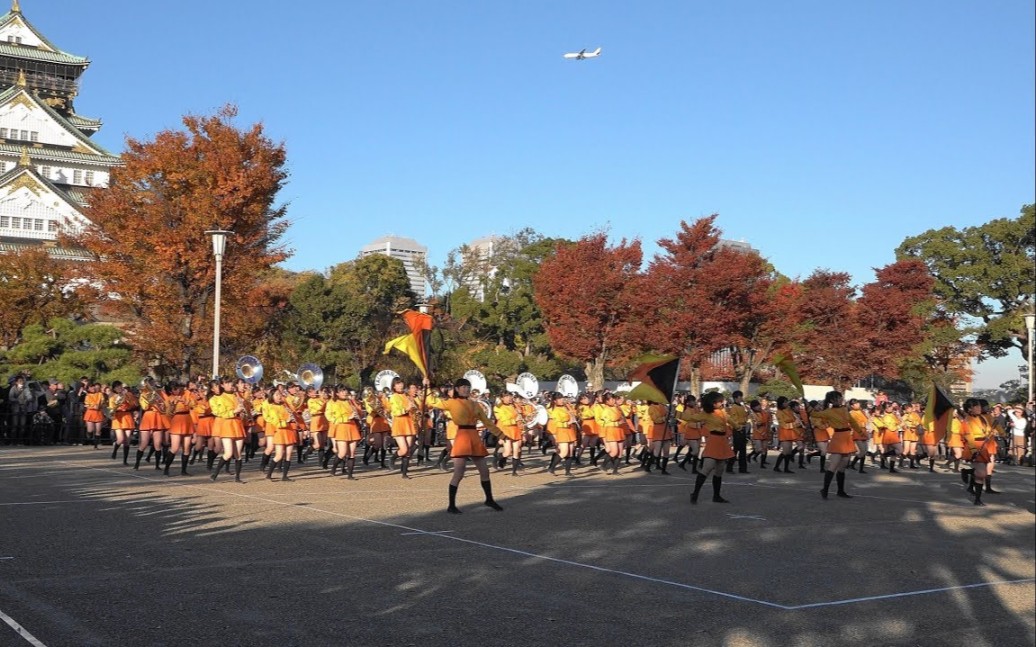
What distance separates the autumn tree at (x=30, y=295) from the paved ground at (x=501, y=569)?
23781 millimetres

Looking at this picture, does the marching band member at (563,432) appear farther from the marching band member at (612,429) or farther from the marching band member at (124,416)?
the marching band member at (124,416)

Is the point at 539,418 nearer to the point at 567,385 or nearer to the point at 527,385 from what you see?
the point at 527,385

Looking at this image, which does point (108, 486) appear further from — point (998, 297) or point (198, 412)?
point (998, 297)

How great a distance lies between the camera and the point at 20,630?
645 cm

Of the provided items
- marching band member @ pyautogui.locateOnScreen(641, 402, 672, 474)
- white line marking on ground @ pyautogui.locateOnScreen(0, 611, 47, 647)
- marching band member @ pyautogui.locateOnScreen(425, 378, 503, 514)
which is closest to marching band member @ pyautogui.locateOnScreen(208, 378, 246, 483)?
marching band member @ pyautogui.locateOnScreen(425, 378, 503, 514)

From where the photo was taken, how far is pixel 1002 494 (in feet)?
58.0

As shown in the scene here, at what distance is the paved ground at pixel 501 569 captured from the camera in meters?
6.81

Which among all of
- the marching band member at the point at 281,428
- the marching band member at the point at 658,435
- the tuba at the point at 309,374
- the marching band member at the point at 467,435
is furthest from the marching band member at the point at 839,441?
the tuba at the point at 309,374

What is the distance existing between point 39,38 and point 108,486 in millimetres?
62398

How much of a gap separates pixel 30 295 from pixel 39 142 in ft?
98.0

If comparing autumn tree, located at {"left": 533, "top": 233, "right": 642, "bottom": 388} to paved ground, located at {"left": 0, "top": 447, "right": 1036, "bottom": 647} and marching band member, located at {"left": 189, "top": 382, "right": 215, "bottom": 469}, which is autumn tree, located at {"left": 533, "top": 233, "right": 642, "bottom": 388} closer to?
marching band member, located at {"left": 189, "top": 382, "right": 215, "bottom": 469}

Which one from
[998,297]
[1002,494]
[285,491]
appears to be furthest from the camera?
[998,297]

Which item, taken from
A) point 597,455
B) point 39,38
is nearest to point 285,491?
point 597,455

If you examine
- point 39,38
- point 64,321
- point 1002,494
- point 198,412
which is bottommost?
point 1002,494
